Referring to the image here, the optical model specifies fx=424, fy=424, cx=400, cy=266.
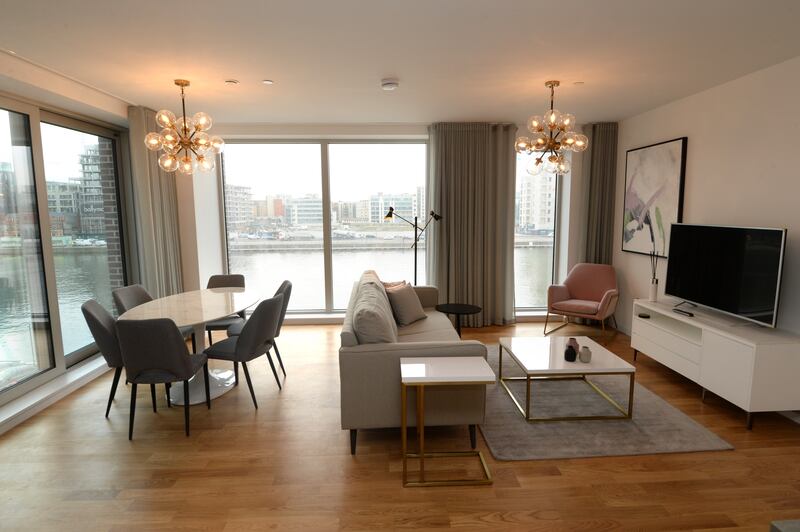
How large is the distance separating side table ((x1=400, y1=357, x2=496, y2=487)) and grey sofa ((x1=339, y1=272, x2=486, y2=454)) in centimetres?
8

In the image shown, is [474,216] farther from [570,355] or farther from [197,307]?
[197,307]

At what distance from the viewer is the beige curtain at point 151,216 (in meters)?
4.47

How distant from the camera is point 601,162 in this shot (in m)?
5.35

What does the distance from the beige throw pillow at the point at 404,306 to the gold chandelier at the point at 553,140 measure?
64.1 inches

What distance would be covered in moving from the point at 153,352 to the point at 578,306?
4.27m

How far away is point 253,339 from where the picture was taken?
10.7 ft

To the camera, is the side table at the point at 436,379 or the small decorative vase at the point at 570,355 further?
the small decorative vase at the point at 570,355

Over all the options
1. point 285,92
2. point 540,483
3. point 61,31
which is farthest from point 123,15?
point 540,483

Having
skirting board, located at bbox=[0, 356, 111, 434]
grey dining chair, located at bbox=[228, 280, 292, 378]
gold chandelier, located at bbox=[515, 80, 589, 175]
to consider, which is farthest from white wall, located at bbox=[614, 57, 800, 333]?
skirting board, located at bbox=[0, 356, 111, 434]

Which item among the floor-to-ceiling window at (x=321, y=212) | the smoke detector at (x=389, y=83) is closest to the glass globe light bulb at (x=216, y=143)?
the smoke detector at (x=389, y=83)

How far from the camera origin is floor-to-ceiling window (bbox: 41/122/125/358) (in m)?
3.87

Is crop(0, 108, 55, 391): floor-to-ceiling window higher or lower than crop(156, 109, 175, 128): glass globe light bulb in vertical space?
lower

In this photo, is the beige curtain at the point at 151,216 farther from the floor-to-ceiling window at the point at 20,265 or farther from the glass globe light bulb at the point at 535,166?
the glass globe light bulb at the point at 535,166

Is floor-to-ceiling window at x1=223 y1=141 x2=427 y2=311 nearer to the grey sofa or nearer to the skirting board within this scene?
the skirting board
